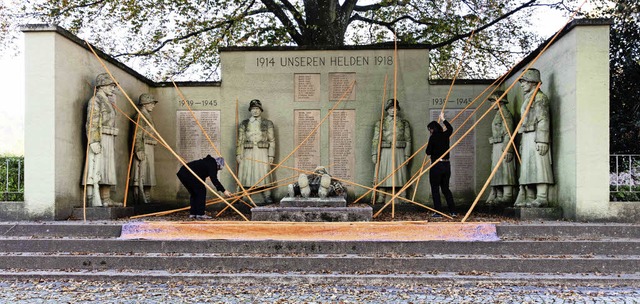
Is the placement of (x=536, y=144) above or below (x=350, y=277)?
above

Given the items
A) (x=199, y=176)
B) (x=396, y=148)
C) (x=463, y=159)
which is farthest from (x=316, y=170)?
(x=463, y=159)

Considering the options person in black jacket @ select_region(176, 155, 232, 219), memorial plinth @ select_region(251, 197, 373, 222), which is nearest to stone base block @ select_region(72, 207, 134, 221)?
person in black jacket @ select_region(176, 155, 232, 219)

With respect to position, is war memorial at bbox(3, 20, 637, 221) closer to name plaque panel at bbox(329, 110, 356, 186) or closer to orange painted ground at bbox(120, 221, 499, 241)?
name plaque panel at bbox(329, 110, 356, 186)

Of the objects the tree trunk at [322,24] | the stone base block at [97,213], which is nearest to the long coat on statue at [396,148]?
the tree trunk at [322,24]

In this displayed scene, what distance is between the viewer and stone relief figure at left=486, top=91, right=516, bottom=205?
1109cm

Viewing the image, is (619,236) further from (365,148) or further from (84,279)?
(84,279)

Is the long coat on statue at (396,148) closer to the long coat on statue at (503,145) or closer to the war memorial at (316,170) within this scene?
the war memorial at (316,170)

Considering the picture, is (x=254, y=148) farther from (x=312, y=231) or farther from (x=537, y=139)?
(x=537, y=139)

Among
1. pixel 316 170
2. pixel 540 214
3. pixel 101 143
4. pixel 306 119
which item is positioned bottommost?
pixel 540 214

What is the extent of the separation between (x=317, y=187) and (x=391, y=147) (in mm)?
2606

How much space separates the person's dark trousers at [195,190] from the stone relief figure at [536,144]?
5.57m

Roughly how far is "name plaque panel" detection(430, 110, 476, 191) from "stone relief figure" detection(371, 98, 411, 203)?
92cm

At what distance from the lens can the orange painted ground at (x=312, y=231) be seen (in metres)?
8.10

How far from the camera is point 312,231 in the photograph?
27.2 feet
